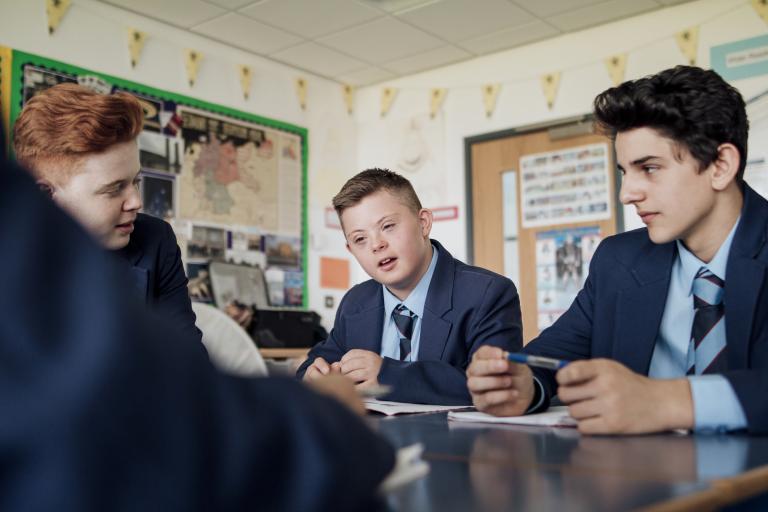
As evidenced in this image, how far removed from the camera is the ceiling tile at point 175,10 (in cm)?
376

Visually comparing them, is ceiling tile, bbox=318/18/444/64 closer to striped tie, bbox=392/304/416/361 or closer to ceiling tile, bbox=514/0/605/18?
ceiling tile, bbox=514/0/605/18

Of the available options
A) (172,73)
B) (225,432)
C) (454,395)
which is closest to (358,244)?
(454,395)

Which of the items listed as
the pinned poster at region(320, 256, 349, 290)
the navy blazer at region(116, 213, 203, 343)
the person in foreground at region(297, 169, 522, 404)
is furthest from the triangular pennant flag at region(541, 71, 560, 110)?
the navy blazer at region(116, 213, 203, 343)

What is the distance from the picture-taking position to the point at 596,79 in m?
4.11

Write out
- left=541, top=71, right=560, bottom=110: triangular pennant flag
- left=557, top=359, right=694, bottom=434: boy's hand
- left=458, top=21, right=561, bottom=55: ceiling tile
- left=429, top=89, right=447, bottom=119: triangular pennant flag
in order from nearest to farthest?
1. left=557, top=359, right=694, bottom=434: boy's hand
2. left=458, top=21, right=561, bottom=55: ceiling tile
3. left=541, top=71, right=560, bottom=110: triangular pennant flag
4. left=429, top=89, right=447, bottom=119: triangular pennant flag

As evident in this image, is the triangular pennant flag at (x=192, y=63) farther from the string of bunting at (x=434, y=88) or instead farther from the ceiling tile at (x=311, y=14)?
the ceiling tile at (x=311, y=14)

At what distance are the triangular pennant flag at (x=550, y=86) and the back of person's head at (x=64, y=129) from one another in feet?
10.5

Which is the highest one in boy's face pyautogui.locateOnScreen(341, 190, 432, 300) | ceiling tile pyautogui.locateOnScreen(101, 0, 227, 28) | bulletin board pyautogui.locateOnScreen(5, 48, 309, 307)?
ceiling tile pyautogui.locateOnScreen(101, 0, 227, 28)

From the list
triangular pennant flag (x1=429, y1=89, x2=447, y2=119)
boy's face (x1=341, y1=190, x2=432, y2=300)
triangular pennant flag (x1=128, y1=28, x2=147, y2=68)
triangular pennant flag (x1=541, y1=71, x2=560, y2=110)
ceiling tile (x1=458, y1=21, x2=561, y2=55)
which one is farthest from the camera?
triangular pennant flag (x1=429, y1=89, x2=447, y2=119)

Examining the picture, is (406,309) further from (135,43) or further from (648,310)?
(135,43)

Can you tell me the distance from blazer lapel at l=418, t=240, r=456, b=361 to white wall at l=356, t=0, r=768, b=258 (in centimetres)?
236

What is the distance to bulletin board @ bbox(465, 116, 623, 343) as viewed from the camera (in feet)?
13.5

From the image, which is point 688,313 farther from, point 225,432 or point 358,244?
point 225,432

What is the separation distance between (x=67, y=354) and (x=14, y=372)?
0.8 inches
